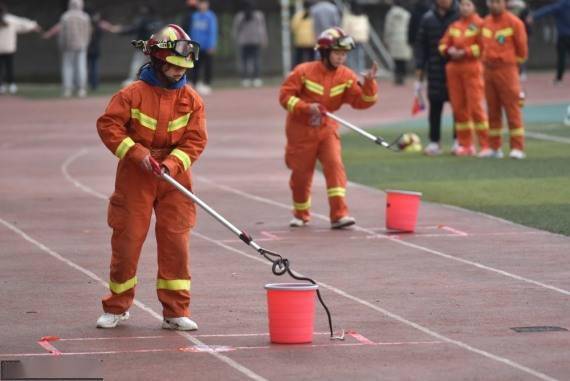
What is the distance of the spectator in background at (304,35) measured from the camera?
37.8 metres

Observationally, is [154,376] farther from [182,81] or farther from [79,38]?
[79,38]

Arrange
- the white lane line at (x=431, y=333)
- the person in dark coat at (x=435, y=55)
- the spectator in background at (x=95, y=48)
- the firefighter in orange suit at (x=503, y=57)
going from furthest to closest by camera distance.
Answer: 1. the spectator in background at (x=95, y=48)
2. the person in dark coat at (x=435, y=55)
3. the firefighter in orange suit at (x=503, y=57)
4. the white lane line at (x=431, y=333)

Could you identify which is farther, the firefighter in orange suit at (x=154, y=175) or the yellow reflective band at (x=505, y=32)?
the yellow reflective band at (x=505, y=32)

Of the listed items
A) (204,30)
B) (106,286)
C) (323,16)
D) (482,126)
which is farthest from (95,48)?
(106,286)

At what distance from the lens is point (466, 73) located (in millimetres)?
22047

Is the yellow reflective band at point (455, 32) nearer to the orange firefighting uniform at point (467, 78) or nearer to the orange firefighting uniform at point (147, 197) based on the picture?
the orange firefighting uniform at point (467, 78)

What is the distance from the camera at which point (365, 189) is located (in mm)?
19188

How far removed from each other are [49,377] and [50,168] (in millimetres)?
15054

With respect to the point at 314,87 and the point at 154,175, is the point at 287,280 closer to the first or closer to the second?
the point at 154,175

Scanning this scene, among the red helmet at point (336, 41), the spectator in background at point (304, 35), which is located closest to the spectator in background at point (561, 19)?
the spectator in background at point (304, 35)

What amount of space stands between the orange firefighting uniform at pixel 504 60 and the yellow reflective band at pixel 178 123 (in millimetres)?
11490

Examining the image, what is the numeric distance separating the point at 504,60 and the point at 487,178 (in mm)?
2380

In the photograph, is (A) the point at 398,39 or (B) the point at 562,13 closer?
(B) the point at 562,13

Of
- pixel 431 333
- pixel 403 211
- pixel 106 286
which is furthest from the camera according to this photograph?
pixel 403 211
